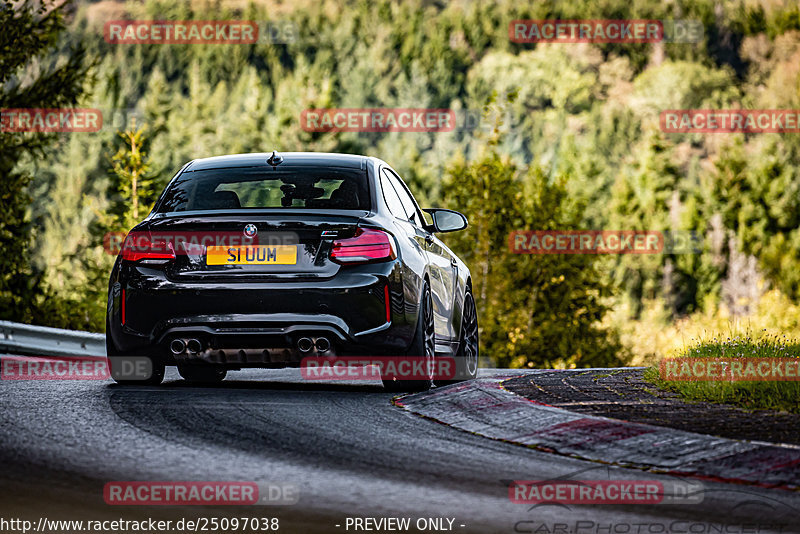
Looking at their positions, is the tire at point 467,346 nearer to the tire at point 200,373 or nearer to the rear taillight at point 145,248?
the tire at point 200,373

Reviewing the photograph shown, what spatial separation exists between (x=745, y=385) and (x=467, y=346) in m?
3.02

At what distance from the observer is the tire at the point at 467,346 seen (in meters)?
10.6

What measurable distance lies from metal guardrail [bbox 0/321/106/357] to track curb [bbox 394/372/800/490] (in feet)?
23.0

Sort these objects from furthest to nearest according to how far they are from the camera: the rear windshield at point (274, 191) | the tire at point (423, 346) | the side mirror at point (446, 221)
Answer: the side mirror at point (446, 221) → the rear windshield at point (274, 191) → the tire at point (423, 346)

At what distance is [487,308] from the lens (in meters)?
41.5

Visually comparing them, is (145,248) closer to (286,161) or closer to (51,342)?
(286,161)

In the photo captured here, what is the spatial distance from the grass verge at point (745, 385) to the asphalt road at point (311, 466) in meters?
2.03

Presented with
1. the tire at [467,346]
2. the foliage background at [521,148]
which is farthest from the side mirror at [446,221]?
the foliage background at [521,148]

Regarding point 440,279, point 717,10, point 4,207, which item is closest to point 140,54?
point 717,10

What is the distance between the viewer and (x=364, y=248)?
27.5ft

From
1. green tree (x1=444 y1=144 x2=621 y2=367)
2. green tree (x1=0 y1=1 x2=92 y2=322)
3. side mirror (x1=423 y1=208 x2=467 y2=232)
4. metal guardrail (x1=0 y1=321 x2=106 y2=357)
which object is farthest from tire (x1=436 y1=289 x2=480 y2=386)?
green tree (x1=444 y1=144 x2=621 y2=367)

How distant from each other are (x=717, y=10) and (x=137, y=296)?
169699 mm

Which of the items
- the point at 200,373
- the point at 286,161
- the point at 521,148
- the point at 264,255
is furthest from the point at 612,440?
the point at 521,148

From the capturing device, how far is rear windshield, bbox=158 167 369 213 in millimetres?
8836
